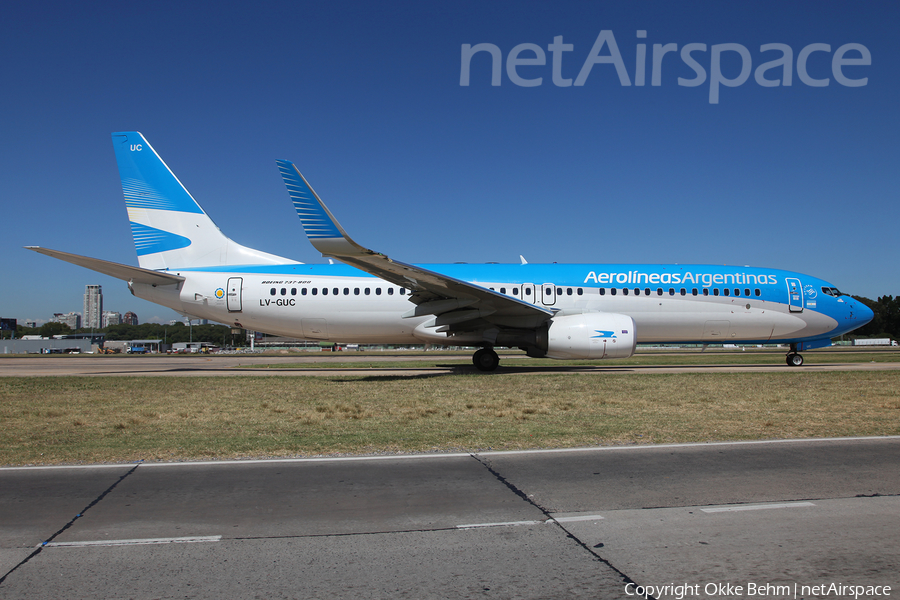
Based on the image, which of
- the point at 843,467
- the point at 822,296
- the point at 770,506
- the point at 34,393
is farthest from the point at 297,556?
the point at 822,296

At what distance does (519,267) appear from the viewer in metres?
20.5

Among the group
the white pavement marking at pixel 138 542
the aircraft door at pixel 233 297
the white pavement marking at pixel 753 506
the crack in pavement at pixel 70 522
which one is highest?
the aircraft door at pixel 233 297

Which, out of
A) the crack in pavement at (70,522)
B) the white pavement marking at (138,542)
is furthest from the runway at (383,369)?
the white pavement marking at (138,542)

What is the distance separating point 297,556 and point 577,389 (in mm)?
10376

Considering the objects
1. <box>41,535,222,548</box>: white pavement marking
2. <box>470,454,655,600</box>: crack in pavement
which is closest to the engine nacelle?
<box>470,454,655,600</box>: crack in pavement

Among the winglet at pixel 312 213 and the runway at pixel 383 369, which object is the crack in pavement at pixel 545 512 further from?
the runway at pixel 383 369

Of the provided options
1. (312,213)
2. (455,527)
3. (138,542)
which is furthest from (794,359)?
(138,542)

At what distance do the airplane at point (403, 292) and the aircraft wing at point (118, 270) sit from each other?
0.24 ft

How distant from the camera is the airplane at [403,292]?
19656 mm

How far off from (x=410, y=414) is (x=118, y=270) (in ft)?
43.6

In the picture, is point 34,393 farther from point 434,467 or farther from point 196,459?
point 434,467

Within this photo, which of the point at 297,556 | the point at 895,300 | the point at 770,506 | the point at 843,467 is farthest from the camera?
the point at 895,300

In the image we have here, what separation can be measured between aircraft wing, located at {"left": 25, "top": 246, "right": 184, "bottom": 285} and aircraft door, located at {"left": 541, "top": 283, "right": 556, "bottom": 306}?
41.0ft

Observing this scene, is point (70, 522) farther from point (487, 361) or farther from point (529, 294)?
point (529, 294)
